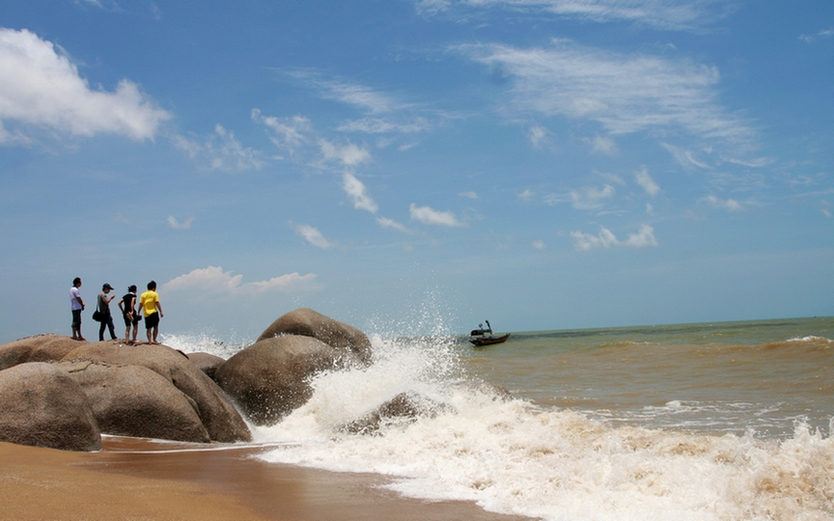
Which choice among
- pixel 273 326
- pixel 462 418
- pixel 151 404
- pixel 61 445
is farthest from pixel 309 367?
pixel 61 445

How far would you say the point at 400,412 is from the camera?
28.9ft

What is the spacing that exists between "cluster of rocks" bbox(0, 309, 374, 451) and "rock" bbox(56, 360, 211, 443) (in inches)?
0.5

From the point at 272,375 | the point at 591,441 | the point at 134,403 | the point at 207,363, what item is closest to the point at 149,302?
the point at 207,363

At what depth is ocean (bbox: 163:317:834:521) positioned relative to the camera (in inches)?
186

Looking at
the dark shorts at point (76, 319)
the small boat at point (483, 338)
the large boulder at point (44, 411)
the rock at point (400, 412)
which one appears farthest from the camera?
the small boat at point (483, 338)

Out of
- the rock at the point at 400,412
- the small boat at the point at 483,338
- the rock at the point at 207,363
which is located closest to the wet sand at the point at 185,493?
the rock at the point at 400,412

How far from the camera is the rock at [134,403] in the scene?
8.61m

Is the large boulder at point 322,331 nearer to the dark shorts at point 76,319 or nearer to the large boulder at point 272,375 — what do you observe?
the large boulder at point 272,375

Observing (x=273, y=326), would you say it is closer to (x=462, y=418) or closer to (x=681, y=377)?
(x=462, y=418)

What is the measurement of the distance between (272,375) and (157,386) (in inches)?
110

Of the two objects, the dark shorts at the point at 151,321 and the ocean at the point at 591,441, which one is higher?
the dark shorts at the point at 151,321

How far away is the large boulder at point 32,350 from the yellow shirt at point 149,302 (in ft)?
5.78

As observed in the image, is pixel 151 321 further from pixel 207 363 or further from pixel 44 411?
pixel 44 411

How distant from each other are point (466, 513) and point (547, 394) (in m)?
9.64
